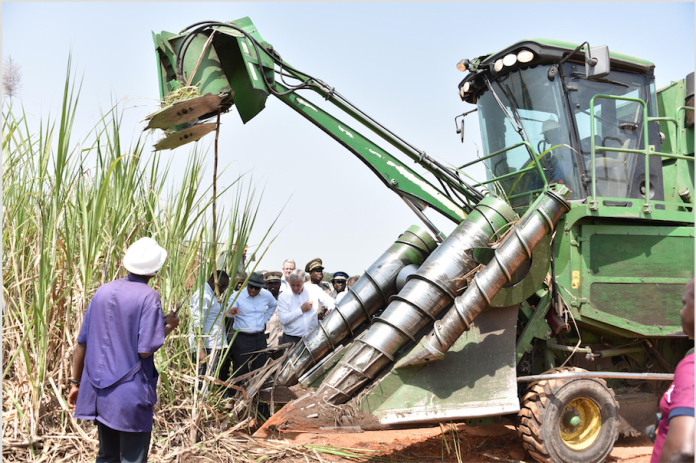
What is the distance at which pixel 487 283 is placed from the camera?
4.11m

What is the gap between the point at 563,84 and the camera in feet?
16.8

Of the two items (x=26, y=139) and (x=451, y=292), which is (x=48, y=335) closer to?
(x=26, y=139)

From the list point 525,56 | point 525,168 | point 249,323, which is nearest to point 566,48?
point 525,56

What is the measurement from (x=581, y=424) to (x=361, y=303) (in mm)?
2184

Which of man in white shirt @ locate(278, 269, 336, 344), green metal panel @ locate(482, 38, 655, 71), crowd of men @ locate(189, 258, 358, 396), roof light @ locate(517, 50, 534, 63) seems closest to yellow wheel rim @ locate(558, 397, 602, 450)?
crowd of men @ locate(189, 258, 358, 396)

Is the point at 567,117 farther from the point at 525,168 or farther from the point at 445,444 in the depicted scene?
the point at 445,444

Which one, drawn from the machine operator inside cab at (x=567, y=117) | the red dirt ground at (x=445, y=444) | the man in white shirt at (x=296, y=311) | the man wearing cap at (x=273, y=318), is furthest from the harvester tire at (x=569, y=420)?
the man wearing cap at (x=273, y=318)

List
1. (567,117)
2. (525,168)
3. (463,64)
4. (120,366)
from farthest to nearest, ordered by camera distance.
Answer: (463,64) → (525,168) → (567,117) → (120,366)

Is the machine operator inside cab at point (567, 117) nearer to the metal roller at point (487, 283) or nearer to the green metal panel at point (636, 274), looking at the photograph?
the green metal panel at point (636, 274)

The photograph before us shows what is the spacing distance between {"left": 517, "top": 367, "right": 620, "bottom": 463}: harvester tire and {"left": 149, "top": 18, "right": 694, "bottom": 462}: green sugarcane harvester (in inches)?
0.6

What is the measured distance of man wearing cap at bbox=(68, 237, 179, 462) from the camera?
9.46ft

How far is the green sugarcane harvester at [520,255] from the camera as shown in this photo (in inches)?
163

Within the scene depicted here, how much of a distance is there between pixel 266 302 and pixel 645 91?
452 centimetres

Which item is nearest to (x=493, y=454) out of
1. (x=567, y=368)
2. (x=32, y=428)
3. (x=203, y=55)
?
(x=567, y=368)
